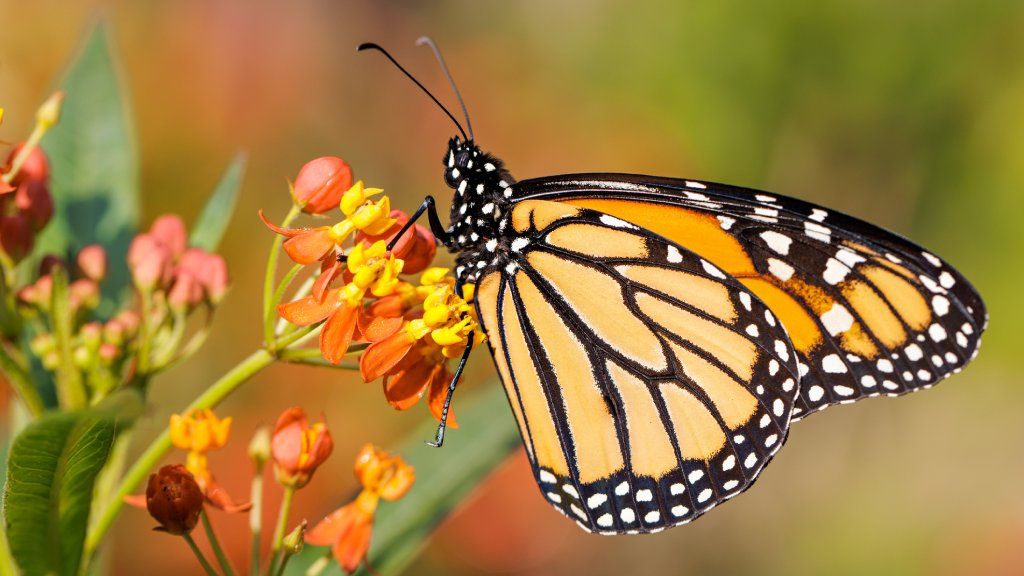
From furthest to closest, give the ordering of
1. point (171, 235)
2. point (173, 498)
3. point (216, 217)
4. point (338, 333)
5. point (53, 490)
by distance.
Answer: point (216, 217), point (171, 235), point (338, 333), point (173, 498), point (53, 490)

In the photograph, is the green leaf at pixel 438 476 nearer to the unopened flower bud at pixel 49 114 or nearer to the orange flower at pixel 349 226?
the orange flower at pixel 349 226

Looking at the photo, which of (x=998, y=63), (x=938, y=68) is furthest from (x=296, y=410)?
(x=998, y=63)

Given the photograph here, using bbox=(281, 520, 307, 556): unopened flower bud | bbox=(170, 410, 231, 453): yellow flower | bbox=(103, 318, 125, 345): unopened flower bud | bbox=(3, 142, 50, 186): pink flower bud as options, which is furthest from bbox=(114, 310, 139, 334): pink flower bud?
bbox=(281, 520, 307, 556): unopened flower bud

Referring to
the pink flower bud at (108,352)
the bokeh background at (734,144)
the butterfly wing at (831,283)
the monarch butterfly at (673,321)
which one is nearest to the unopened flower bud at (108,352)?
the pink flower bud at (108,352)

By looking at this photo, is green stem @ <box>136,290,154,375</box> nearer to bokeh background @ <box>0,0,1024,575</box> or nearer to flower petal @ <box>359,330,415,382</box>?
flower petal @ <box>359,330,415,382</box>

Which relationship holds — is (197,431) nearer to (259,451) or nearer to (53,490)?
(259,451)

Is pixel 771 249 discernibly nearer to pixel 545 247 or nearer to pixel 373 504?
pixel 545 247

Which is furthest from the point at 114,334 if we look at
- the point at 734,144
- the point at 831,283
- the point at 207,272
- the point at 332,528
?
the point at 734,144
